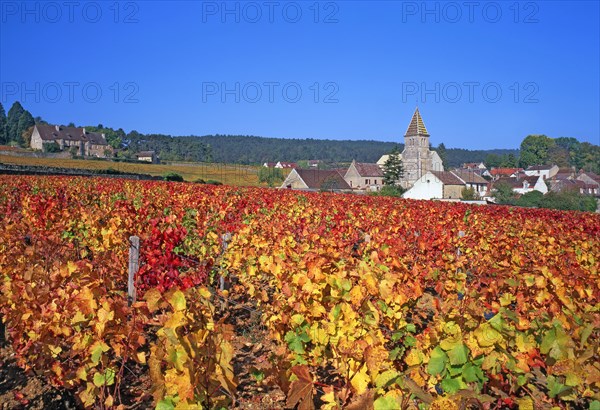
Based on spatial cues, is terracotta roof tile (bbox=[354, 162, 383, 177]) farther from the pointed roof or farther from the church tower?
the pointed roof

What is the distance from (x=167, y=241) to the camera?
5.94 meters

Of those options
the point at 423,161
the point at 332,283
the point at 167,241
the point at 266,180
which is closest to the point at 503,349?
the point at 332,283

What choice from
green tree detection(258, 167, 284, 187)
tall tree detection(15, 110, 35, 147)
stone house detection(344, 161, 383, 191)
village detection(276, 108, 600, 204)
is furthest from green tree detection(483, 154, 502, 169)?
tall tree detection(15, 110, 35, 147)

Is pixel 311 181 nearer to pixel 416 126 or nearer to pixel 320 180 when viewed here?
pixel 320 180

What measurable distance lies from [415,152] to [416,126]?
4673 mm

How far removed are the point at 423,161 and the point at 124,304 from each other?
88.1 meters

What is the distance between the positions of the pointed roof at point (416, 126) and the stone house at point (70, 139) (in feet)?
220

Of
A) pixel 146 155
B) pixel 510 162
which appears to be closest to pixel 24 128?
pixel 146 155

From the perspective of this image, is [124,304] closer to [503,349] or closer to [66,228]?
[503,349]

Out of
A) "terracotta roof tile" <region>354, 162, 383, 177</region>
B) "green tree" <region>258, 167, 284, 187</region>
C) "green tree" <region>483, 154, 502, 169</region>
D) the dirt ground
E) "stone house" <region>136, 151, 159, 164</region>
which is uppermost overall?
"green tree" <region>483, 154, 502, 169</region>

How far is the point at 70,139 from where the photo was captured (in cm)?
11500

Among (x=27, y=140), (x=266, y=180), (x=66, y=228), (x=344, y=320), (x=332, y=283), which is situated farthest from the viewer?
(x=27, y=140)

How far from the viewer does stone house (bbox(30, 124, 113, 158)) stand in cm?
11116

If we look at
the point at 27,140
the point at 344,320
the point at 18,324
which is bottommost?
the point at 18,324
